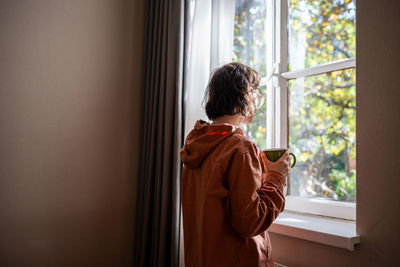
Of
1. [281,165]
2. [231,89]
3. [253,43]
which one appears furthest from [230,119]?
[253,43]

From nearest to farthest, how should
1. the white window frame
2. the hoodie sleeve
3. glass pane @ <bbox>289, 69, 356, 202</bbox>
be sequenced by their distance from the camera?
the hoodie sleeve, glass pane @ <bbox>289, 69, 356, 202</bbox>, the white window frame

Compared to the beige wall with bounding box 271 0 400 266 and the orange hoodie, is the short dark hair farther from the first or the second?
the beige wall with bounding box 271 0 400 266

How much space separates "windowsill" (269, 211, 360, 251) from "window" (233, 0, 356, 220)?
0.08 metres

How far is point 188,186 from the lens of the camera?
1.22 m

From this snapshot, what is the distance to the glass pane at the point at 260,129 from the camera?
6.39 ft

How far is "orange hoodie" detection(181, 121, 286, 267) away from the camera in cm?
101

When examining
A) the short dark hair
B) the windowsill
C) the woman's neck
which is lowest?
the windowsill

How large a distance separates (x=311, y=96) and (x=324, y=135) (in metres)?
0.22

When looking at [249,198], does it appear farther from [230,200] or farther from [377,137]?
[377,137]

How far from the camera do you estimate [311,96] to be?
177cm

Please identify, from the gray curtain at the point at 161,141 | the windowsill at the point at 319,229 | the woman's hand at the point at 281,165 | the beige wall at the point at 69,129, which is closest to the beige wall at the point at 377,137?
the windowsill at the point at 319,229

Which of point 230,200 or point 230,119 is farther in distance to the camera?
point 230,119

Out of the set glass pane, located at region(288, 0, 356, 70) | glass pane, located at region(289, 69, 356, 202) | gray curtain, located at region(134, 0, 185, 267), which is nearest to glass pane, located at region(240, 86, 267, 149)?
glass pane, located at region(289, 69, 356, 202)

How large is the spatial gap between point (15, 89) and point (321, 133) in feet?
5.50
